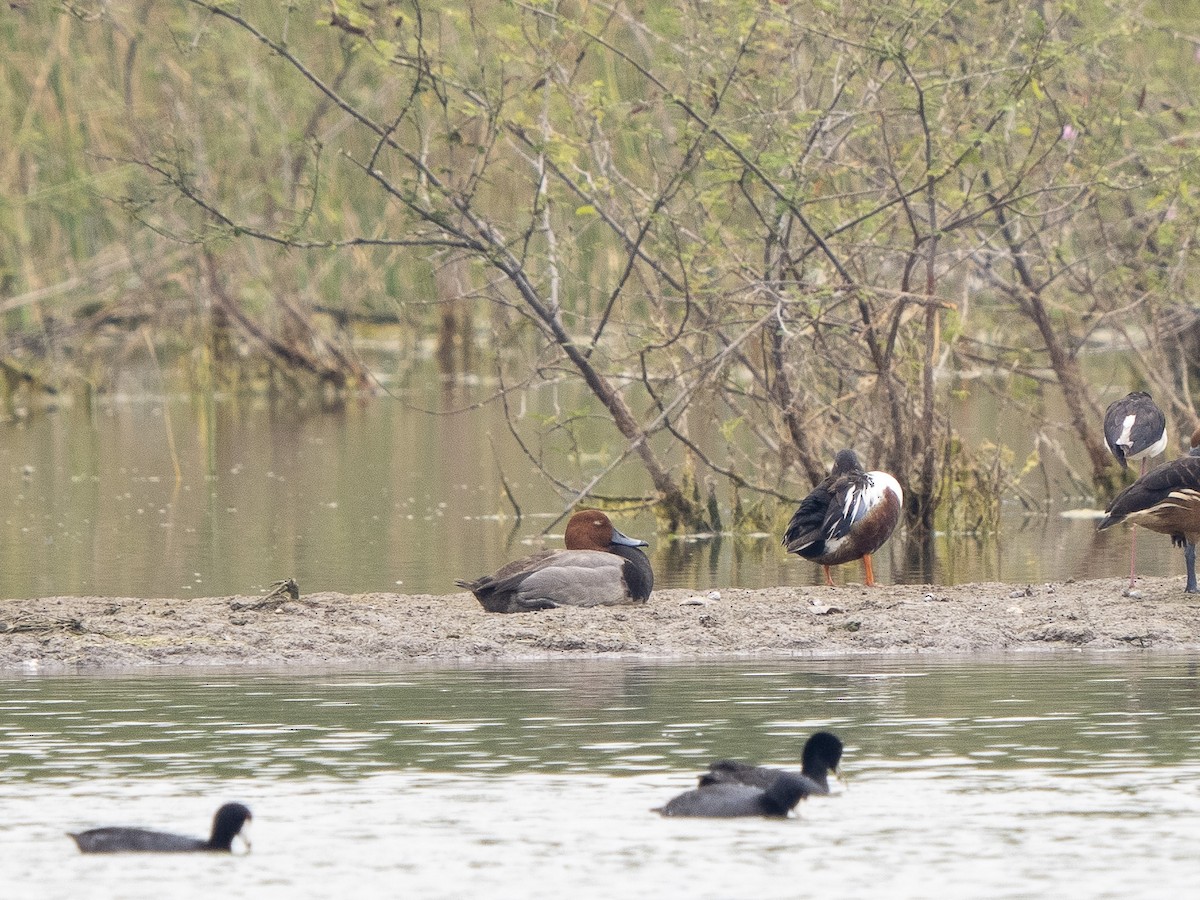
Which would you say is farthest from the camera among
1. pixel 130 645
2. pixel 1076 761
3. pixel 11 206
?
pixel 11 206

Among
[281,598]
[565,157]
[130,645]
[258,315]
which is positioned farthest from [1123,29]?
[258,315]

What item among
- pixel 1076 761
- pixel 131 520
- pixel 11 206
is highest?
pixel 11 206

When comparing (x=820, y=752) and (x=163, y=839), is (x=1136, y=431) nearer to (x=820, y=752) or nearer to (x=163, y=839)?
(x=820, y=752)

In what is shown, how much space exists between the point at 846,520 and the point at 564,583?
183cm

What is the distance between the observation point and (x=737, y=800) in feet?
27.6

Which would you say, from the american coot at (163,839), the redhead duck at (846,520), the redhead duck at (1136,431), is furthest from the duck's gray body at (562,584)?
the american coot at (163,839)

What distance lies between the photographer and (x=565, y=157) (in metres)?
16.7

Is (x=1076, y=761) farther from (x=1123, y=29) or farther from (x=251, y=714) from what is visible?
(x=1123, y=29)

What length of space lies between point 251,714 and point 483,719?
1.09 m

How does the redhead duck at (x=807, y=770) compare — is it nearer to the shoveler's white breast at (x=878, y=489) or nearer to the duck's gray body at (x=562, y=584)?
the duck's gray body at (x=562, y=584)

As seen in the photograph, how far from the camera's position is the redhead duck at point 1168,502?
13336 mm

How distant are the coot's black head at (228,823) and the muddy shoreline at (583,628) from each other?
478cm

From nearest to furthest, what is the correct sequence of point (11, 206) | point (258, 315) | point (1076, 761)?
point (1076, 761)
point (11, 206)
point (258, 315)

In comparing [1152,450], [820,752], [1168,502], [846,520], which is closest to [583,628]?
[846,520]
